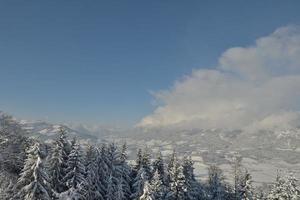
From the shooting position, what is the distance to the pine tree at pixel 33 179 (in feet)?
109

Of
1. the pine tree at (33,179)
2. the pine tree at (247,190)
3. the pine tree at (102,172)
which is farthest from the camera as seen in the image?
the pine tree at (247,190)

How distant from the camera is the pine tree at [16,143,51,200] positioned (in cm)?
3309

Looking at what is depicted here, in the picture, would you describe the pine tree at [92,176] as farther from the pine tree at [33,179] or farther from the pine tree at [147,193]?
the pine tree at [33,179]

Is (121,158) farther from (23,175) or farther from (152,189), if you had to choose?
(23,175)

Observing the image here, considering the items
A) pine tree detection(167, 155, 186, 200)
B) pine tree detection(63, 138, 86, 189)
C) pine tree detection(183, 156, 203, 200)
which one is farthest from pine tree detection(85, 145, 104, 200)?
pine tree detection(183, 156, 203, 200)

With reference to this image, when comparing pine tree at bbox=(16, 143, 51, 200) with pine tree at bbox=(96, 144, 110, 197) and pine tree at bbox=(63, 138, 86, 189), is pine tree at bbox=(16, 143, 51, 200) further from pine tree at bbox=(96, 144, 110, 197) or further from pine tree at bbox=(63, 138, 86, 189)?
pine tree at bbox=(96, 144, 110, 197)

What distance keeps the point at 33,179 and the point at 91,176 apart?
17.7 metres

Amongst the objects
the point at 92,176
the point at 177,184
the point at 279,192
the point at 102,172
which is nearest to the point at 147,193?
the point at 92,176

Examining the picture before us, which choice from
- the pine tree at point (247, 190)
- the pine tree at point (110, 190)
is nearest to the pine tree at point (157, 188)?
the pine tree at point (110, 190)

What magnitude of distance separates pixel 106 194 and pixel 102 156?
5476mm

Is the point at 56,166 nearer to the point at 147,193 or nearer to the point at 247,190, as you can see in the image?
the point at 147,193

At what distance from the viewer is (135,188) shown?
60.4 metres

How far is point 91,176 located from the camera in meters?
51.3

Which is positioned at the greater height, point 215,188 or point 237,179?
point 237,179
